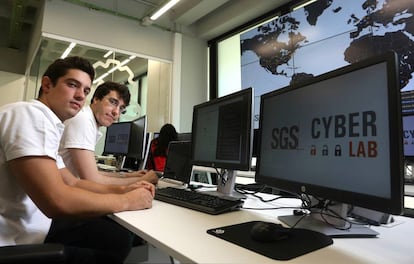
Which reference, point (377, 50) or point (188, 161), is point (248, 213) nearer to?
Result: point (188, 161)

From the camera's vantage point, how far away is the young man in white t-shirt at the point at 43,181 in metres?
0.90

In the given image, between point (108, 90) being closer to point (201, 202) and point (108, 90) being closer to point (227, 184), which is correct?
point (227, 184)

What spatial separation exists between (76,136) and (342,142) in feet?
4.38

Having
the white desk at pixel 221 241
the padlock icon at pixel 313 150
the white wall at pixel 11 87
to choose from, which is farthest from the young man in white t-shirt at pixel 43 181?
the white wall at pixel 11 87

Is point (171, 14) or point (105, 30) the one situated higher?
point (171, 14)

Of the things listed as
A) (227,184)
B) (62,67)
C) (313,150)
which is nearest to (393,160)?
(313,150)

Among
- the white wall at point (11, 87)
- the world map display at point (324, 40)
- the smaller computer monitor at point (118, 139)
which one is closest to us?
the smaller computer monitor at point (118, 139)

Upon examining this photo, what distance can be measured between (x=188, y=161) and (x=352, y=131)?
3.54 ft

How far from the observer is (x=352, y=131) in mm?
769

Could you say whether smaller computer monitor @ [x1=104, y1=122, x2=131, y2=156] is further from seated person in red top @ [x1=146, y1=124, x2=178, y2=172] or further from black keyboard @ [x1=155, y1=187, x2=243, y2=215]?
black keyboard @ [x1=155, y1=187, x2=243, y2=215]

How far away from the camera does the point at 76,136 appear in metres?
1.58

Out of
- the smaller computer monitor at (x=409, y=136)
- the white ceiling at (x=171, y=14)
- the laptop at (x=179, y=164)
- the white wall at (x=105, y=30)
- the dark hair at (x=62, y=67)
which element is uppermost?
the white ceiling at (x=171, y=14)

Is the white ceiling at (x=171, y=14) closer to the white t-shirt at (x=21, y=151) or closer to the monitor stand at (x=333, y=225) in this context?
the white t-shirt at (x=21, y=151)

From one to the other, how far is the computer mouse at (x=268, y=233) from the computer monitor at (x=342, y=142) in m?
0.16
